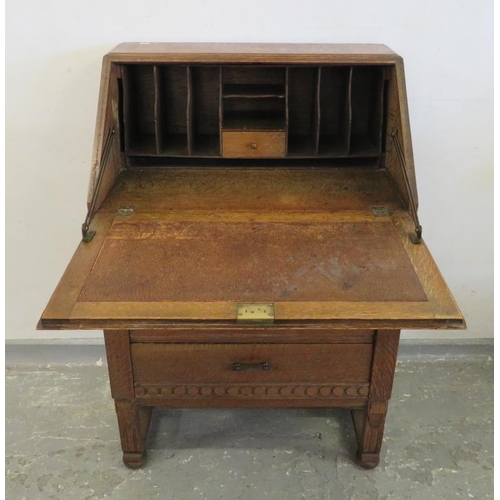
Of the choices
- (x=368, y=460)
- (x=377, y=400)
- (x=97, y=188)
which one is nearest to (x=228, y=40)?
(x=97, y=188)

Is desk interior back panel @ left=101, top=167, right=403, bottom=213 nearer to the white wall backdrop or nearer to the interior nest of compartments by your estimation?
the interior nest of compartments

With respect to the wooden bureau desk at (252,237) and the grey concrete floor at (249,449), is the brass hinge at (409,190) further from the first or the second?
the grey concrete floor at (249,449)

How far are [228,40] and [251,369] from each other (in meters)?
1.02

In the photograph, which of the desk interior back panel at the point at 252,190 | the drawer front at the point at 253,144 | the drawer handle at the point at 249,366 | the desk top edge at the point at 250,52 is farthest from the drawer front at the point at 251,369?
the desk top edge at the point at 250,52

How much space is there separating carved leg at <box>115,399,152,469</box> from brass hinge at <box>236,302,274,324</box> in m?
0.56

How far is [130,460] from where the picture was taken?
1713 millimetres

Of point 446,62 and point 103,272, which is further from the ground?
point 446,62

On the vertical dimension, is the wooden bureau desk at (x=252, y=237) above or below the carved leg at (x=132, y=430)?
above

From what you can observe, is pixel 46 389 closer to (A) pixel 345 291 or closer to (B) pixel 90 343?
(B) pixel 90 343

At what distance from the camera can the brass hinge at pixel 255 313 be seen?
113 cm

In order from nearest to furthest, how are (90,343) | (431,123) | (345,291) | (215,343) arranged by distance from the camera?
(345,291) → (215,343) → (431,123) → (90,343)

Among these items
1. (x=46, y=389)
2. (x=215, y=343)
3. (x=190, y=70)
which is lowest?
(x=46, y=389)

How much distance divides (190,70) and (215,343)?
80cm
